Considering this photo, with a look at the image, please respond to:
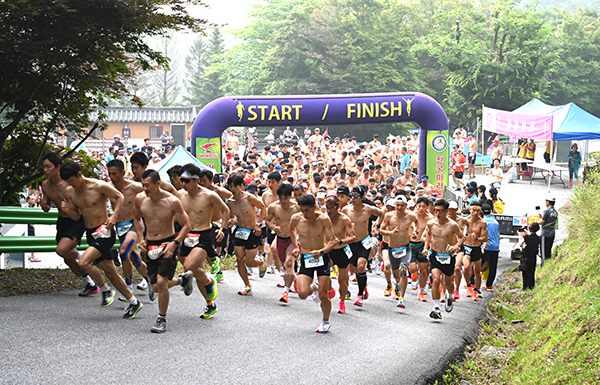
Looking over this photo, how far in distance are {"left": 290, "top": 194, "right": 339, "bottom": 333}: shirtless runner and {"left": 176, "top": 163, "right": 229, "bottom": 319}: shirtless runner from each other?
1073 millimetres

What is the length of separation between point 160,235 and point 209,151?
1068 centimetres

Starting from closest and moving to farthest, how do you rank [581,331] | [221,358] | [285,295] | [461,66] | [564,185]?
[221,358] → [581,331] → [285,295] → [564,185] → [461,66]

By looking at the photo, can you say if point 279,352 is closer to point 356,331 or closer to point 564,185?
point 356,331

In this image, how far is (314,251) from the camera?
7.69m

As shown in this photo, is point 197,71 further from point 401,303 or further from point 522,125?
point 401,303

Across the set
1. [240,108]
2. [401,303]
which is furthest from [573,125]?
[401,303]

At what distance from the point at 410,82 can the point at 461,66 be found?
460 centimetres

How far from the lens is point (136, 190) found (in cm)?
827

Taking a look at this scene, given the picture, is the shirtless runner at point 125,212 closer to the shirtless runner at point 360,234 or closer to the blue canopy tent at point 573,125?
the shirtless runner at point 360,234

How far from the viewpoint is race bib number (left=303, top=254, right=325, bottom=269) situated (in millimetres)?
7746

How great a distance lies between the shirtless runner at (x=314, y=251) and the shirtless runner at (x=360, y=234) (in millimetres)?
1773

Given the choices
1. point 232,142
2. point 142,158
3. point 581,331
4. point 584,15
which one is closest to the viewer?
point 581,331

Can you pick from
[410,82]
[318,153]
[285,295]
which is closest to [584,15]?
[410,82]

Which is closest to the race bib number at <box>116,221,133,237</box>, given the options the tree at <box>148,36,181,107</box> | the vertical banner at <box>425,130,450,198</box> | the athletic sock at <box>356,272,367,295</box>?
the athletic sock at <box>356,272,367,295</box>
